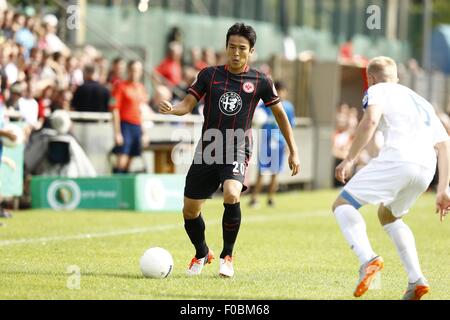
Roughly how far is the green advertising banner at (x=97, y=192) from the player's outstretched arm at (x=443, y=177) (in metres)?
9.52

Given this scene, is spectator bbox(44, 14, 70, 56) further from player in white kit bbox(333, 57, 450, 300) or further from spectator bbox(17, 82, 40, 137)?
player in white kit bbox(333, 57, 450, 300)

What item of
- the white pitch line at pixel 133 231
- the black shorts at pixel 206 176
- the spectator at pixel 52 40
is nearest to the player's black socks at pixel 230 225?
the black shorts at pixel 206 176

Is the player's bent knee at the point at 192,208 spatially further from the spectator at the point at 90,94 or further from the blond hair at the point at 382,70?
the spectator at the point at 90,94

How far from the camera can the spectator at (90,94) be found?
64.0 ft

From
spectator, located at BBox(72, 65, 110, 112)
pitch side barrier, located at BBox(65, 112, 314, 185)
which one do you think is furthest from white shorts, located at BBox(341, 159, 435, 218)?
spectator, located at BBox(72, 65, 110, 112)

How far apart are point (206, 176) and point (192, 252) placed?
7.47ft

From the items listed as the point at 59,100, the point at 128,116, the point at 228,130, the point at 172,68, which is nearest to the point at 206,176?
the point at 228,130

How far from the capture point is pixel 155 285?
9.01 metres

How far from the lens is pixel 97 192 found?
1773cm

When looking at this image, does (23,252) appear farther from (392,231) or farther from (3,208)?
(3,208)

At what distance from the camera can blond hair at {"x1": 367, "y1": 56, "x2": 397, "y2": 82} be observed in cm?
845

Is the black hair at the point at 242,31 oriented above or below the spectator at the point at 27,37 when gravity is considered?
above

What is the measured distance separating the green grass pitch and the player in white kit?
0.53 meters
